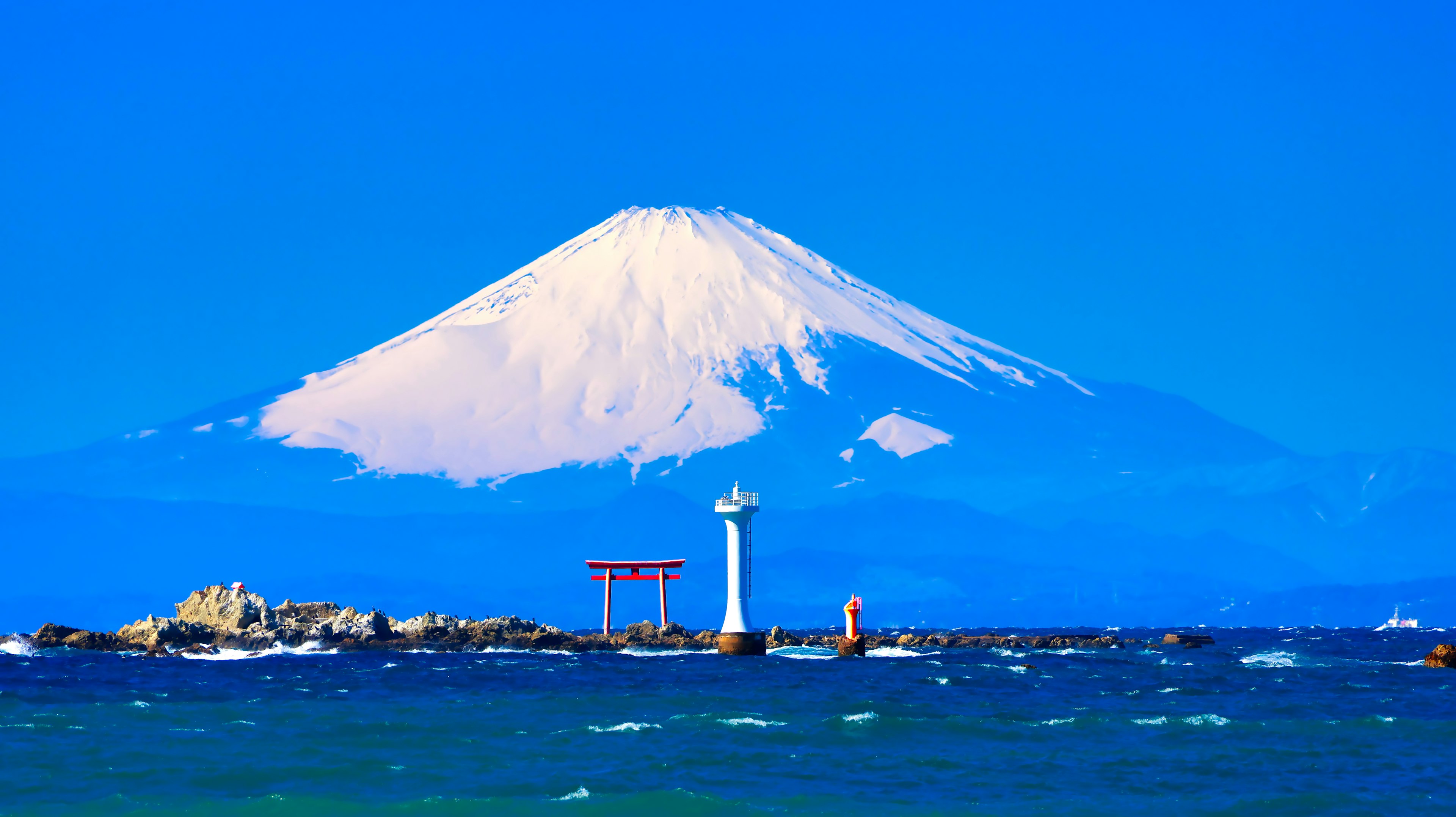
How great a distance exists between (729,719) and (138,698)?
20.4 meters

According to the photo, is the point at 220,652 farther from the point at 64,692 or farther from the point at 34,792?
the point at 34,792

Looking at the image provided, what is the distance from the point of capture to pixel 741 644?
9331cm

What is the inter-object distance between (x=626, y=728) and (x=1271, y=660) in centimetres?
5455

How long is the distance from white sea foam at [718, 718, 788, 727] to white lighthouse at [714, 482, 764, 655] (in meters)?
45.2

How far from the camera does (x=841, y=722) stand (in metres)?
45.5

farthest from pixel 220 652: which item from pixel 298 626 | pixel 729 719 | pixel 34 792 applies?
pixel 34 792

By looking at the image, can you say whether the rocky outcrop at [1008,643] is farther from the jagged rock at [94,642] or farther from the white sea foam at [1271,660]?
the jagged rock at [94,642]

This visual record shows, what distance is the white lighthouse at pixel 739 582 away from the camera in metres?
93.1

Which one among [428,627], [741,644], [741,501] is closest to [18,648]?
[428,627]

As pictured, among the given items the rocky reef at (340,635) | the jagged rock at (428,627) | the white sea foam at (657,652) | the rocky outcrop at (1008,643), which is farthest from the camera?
the rocky outcrop at (1008,643)

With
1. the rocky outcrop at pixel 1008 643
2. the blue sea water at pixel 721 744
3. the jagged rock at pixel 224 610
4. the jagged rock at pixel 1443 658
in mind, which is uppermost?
the jagged rock at pixel 224 610

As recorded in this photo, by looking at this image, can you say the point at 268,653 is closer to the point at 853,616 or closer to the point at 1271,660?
the point at 853,616

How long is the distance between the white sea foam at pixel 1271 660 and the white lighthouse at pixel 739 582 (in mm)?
26107

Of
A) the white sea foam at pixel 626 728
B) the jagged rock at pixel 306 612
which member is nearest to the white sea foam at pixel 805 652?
the jagged rock at pixel 306 612
